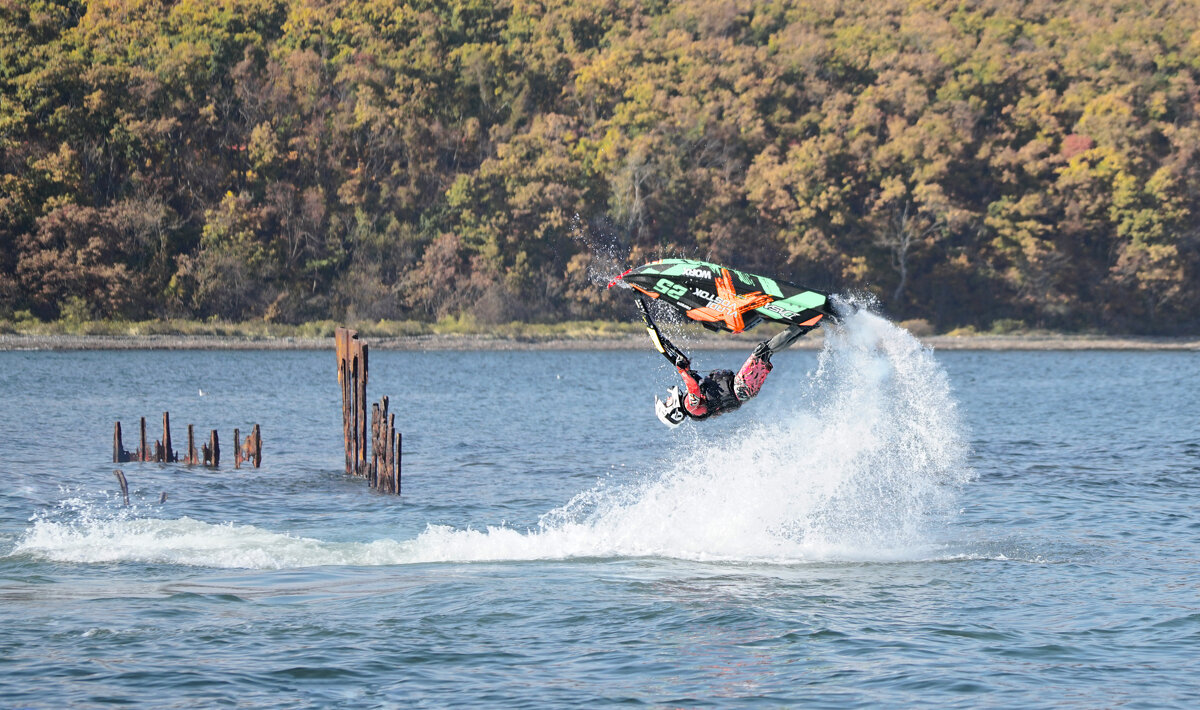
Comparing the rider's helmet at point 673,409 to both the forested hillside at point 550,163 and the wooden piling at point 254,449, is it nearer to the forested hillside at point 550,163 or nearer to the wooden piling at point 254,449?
the wooden piling at point 254,449

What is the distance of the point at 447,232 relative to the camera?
369ft

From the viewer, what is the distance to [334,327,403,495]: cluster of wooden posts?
35375 mm

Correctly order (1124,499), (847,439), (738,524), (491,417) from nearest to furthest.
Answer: (738,524), (847,439), (1124,499), (491,417)

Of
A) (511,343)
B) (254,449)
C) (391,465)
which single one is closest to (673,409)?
(391,465)

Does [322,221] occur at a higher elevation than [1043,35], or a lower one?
lower

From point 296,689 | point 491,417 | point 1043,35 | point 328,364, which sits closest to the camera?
point 296,689

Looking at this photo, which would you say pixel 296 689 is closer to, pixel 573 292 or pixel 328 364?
pixel 328 364

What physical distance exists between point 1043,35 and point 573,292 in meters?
54.0

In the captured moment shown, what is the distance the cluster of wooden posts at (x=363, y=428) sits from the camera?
35375mm

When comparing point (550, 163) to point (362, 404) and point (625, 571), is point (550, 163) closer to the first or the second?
point (362, 404)

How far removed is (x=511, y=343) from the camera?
111m

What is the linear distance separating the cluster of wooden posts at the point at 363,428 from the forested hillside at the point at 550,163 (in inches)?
2524

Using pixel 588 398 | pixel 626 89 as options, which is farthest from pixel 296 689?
pixel 626 89

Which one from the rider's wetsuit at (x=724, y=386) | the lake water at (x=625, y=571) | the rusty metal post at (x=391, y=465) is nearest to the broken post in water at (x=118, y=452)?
the lake water at (x=625, y=571)
